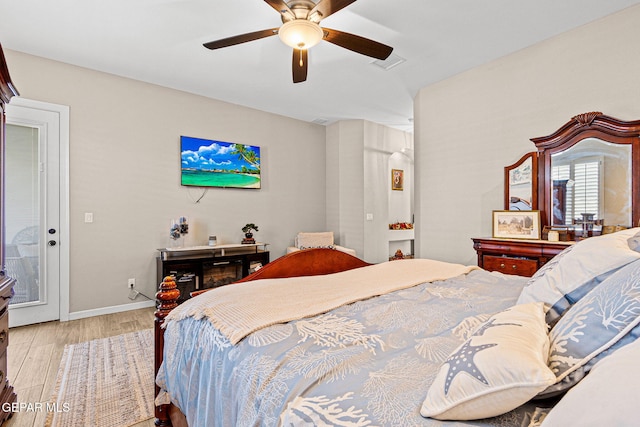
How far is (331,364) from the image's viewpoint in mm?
854

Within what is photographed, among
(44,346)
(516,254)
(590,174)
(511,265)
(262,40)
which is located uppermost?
(262,40)

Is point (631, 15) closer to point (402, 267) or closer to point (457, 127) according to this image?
point (457, 127)

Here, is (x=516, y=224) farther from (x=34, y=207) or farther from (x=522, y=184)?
(x=34, y=207)

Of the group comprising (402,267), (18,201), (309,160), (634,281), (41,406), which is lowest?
(41,406)

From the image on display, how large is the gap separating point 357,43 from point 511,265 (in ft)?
7.64

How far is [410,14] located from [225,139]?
291 centimetres

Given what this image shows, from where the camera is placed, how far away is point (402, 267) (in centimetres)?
204

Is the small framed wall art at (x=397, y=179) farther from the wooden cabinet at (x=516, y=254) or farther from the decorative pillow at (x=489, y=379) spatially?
the decorative pillow at (x=489, y=379)

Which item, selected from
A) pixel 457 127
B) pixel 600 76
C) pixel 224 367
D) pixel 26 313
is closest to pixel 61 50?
pixel 26 313

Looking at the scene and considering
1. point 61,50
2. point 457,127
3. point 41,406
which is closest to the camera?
point 41,406

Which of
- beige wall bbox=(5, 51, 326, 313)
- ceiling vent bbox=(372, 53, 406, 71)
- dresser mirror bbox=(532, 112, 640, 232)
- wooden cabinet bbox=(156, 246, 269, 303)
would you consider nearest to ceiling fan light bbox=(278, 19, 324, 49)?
ceiling vent bbox=(372, 53, 406, 71)

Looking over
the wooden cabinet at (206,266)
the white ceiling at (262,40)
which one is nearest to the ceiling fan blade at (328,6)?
the white ceiling at (262,40)

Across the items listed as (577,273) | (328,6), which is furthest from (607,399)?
(328,6)

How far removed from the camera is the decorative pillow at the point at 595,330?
0.65 meters
